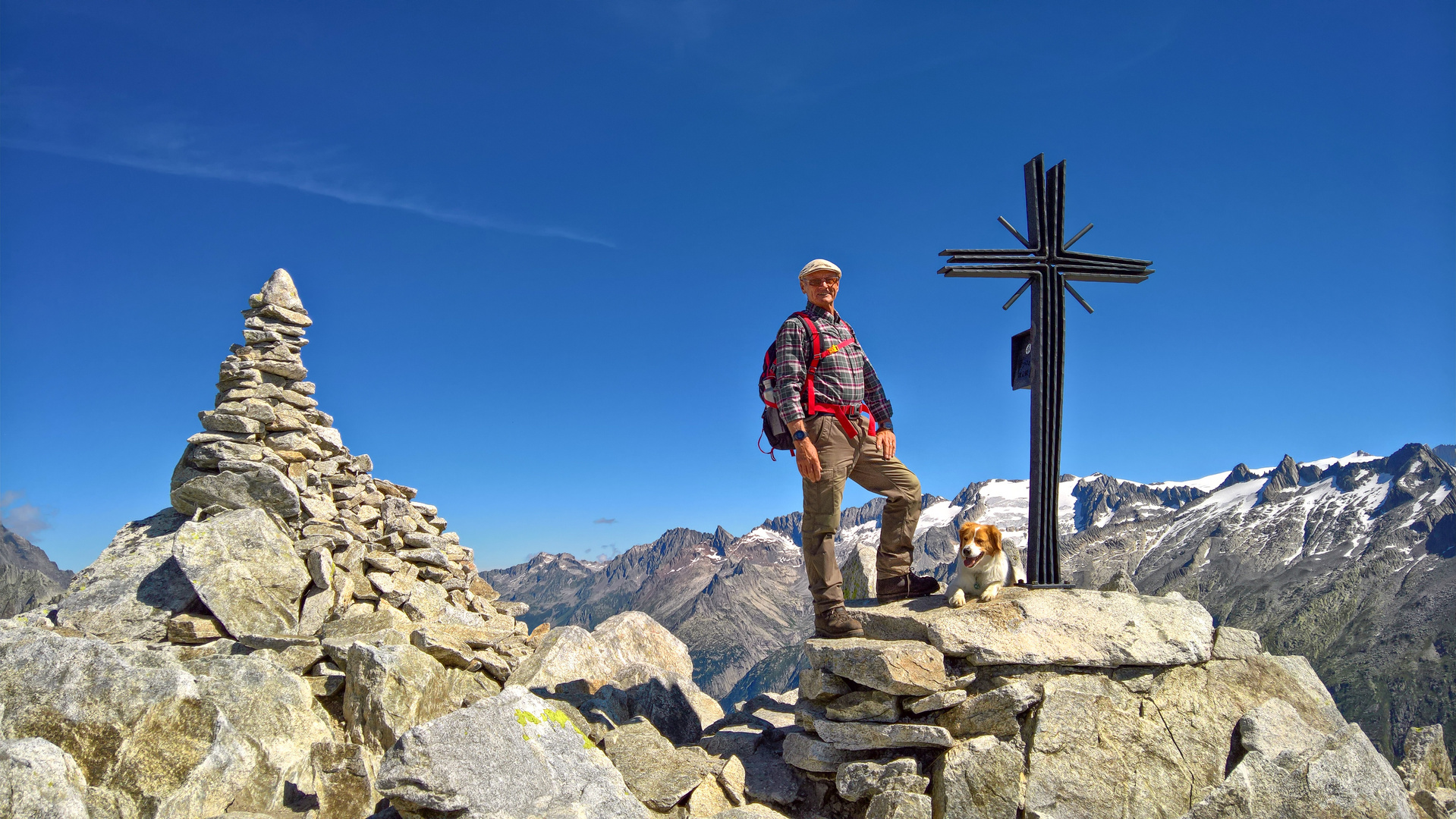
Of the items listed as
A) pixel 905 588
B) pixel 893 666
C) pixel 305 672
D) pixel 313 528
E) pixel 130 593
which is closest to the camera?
pixel 893 666

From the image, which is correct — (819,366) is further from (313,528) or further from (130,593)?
(130,593)

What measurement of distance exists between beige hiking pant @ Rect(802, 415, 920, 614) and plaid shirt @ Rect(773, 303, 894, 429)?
1.22ft

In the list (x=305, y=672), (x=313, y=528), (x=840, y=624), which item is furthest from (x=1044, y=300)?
(x=313, y=528)

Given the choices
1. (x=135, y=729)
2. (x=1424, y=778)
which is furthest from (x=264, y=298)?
(x=1424, y=778)

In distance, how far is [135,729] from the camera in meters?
8.04

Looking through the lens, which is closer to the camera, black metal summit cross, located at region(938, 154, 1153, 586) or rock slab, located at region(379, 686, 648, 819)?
rock slab, located at region(379, 686, 648, 819)

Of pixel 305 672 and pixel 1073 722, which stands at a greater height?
pixel 1073 722

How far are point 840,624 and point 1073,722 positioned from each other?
3.03 metres

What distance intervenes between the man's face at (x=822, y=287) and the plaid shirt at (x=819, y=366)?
0.11 m

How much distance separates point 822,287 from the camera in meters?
11.2

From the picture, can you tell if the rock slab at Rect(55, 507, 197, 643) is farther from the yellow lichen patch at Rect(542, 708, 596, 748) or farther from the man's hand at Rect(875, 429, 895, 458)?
the man's hand at Rect(875, 429, 895, 458)

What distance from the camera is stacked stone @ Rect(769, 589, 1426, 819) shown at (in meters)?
8.49

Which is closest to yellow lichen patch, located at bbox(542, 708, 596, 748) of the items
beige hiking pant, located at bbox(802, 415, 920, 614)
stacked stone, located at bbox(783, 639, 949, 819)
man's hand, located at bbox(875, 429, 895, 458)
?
stacked stone, located at bbox(783, 639, 949, 819)

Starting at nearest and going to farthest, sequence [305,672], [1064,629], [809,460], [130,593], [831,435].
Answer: [1064,629], [809,460], [831,435], [305,672], [130,593]
